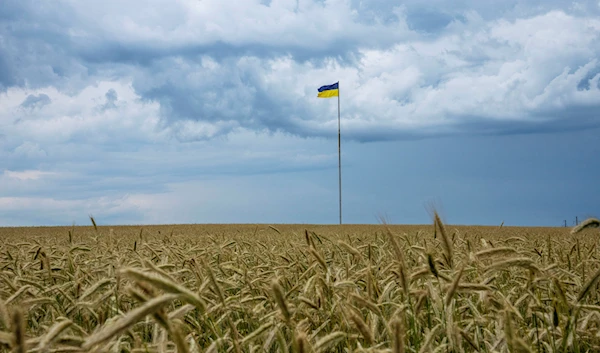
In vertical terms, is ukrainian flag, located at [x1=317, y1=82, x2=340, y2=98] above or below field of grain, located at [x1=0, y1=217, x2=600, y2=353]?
above

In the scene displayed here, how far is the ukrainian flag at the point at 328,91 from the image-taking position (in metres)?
37.5

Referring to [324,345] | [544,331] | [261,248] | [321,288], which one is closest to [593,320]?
[544,331]

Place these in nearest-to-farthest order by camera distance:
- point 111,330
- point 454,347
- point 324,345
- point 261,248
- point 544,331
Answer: point 111,330 → point 324,345 → point 454,347 → point 544,331 → point 261,248

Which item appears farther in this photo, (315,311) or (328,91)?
(328,91)

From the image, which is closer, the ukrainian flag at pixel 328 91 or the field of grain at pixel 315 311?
the field of grain at pixel 315 311

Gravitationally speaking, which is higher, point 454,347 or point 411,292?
point 411,292

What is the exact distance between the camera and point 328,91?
124 feet

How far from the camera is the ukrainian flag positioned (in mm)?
37531

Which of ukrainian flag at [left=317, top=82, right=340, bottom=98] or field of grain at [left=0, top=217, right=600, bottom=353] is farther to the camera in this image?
ukrainian flag at [left=317, top=82, right=340, bottom=98]

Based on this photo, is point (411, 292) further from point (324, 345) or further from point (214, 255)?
point (214, 255)

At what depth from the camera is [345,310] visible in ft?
7.06

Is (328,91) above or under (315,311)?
above

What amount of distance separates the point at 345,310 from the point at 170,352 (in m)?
0.74

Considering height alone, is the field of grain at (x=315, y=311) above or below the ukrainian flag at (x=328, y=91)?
below
